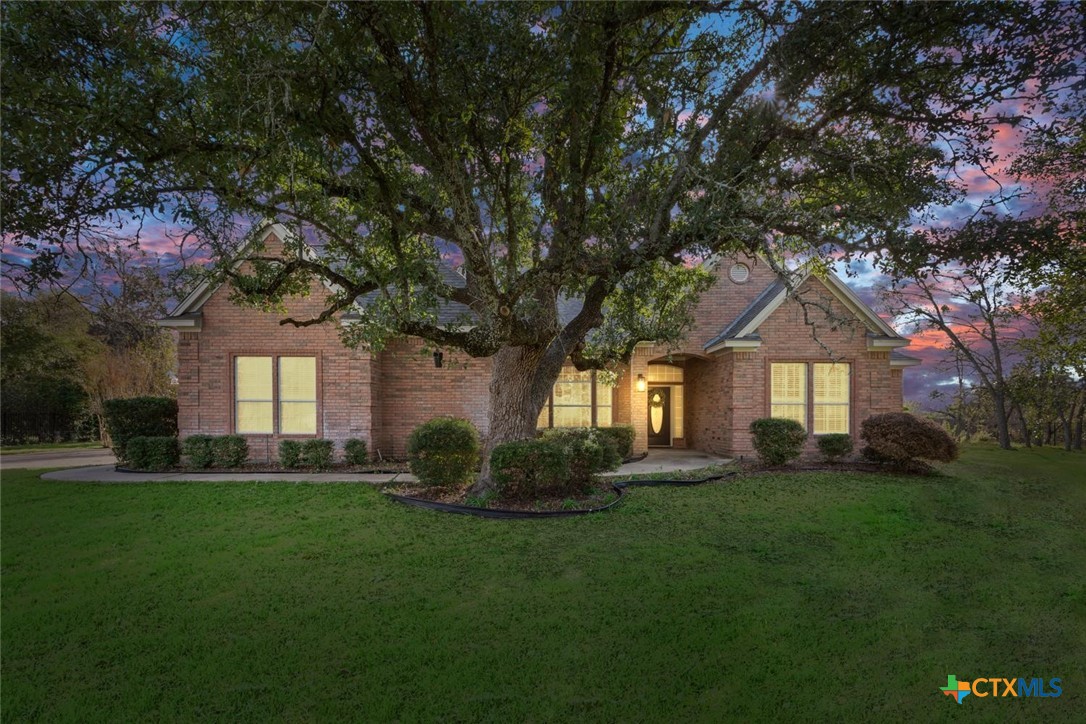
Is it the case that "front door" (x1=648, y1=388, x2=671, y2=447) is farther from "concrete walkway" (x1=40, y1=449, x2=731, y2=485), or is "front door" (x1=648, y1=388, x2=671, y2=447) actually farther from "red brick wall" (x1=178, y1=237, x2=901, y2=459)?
"concrete walkway" (x1=40, y1=449, x2=731, y2=485)

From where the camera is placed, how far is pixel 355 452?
13023mm

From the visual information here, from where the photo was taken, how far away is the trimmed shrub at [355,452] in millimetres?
13023

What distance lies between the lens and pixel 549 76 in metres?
5.64

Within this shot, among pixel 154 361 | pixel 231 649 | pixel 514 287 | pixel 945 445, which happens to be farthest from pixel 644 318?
pixel 154 361

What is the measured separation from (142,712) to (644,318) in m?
9.23

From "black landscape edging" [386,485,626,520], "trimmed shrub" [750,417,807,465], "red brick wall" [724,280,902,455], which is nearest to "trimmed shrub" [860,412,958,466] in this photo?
"trimmed shrub" [750,417,807,465]

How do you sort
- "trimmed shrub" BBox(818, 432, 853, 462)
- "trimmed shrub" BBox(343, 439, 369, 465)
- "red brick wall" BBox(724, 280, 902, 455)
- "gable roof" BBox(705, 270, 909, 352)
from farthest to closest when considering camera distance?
"red brick wall" BBox(724, 280, 902, 455)
"gable roof" BBox(705, 270, 909, 352)
"trimmed shrub" BBox(818, 432, 853, 462)
"trimmed shrub" BBox(343, 439, 369, 465)

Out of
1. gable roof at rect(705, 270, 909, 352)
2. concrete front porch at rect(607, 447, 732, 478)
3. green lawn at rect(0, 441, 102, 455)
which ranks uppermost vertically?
gable roof at rect(705, 270, 909, 352)

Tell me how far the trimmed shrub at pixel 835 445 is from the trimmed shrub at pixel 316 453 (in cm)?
1187

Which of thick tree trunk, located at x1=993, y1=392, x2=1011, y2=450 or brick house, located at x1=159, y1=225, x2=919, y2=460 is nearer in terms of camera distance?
brick house, located at x1=159, y1=225, x2=919, y2=460

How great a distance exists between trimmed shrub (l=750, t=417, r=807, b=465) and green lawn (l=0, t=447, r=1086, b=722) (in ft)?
13.5

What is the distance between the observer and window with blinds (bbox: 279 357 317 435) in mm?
13422

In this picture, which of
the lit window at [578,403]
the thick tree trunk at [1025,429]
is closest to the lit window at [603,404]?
the lit window at [578,403]

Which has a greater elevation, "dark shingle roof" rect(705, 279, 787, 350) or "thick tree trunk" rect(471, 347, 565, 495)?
"dark shingle roof" rect(705, 279, 787, 350)
